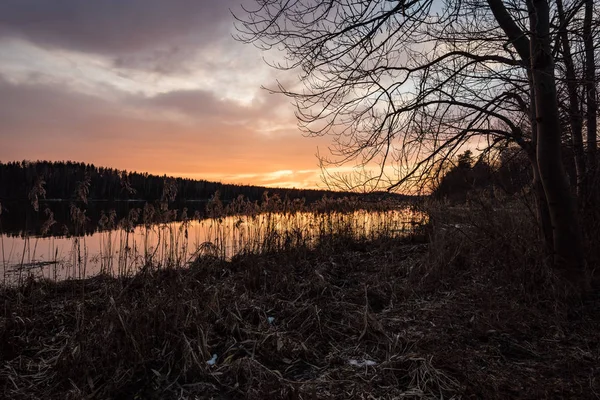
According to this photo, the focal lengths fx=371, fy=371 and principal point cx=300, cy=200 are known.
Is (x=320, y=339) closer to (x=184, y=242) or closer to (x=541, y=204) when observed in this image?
(x=541, y=204)

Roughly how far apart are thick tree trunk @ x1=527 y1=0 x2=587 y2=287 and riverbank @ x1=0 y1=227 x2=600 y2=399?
1.37ft

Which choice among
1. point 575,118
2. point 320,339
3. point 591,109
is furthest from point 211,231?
point 591,109

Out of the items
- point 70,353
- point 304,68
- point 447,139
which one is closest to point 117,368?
point 70,353

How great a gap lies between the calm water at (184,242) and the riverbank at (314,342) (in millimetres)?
1521

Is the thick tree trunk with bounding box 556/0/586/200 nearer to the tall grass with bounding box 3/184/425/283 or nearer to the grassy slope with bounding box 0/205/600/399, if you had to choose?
the grassy slope with bounding box 0/205/600/399

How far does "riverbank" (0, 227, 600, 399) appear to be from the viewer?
9.78 feet

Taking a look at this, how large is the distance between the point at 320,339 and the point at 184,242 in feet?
18.2

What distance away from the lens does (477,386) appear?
9.36 ft

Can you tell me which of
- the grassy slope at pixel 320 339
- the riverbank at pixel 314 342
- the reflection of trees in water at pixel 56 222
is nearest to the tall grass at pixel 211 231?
the reflection of trees in water at pixel 56 222

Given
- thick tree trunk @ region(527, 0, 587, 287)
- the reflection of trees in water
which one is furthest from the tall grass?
thick tree trunk @ region(527, 0, 587, 287)

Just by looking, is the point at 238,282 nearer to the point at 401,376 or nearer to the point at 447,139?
the point at 401,376

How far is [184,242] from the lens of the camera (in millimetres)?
8656

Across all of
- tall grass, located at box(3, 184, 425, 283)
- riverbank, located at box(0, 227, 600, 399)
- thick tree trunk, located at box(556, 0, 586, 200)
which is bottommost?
riverbank, located at box(0, 227, 600, 399)

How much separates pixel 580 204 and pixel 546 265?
1.54 metres
